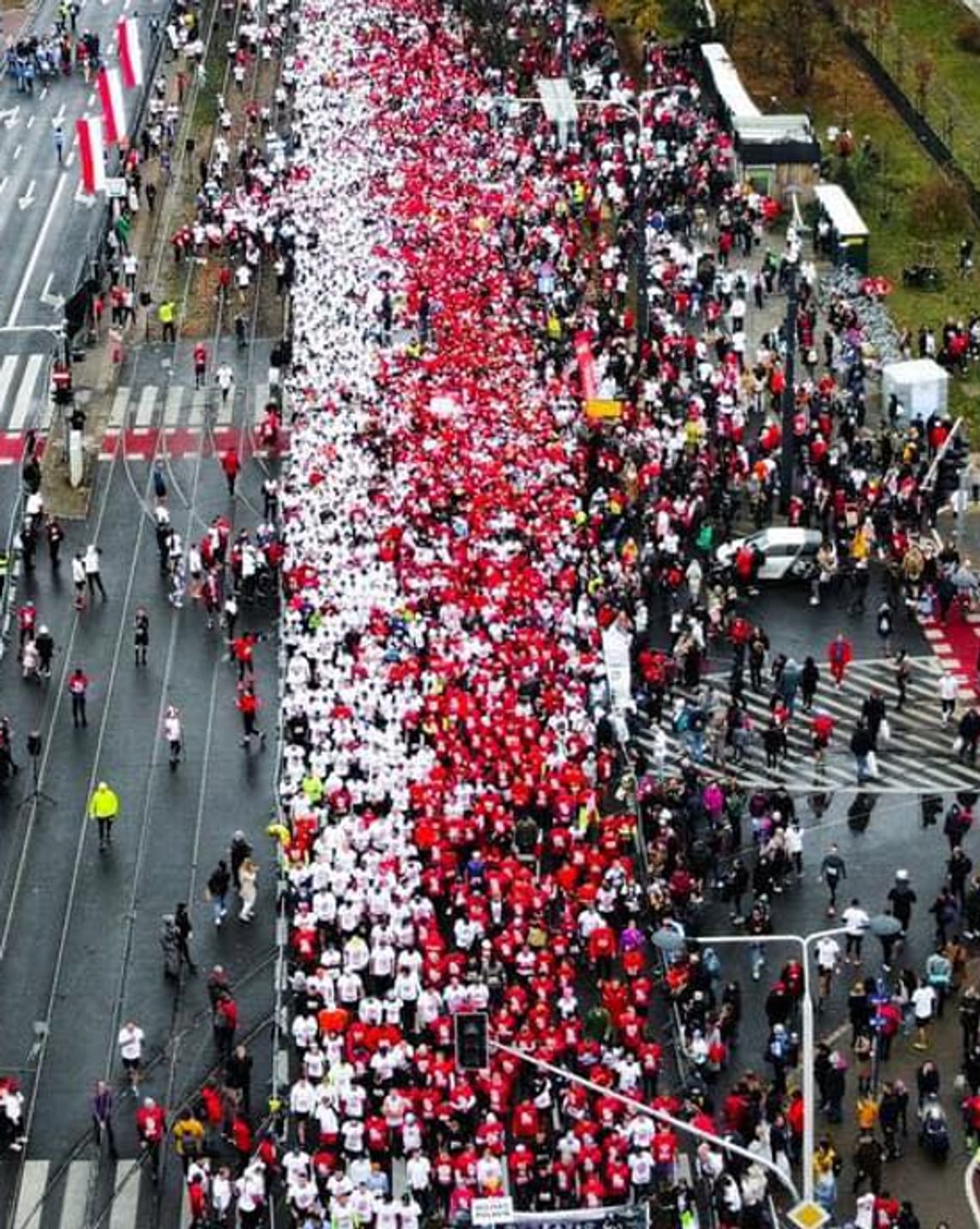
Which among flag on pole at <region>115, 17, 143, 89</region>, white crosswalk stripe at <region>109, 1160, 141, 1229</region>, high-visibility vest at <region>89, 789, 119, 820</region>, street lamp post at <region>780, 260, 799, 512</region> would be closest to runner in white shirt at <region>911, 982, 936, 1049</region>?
white crosswalk stripe at <region>109, 1160, 141, 1229</region>

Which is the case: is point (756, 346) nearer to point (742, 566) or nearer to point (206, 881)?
point (742, 566)

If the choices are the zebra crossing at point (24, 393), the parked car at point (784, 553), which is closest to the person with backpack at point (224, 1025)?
the parked car at point (784, 553)

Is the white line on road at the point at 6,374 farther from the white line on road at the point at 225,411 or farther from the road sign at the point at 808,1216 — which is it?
the road sign at the point at 808,1216

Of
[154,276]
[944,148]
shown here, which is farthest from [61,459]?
[944,148]

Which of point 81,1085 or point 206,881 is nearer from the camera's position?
point 81,1085

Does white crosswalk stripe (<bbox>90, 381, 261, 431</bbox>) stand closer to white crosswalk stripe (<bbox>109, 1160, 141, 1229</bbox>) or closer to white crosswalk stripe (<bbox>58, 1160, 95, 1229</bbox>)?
white crosswalk stripe (<bbox>58, 1160, 95, 1229</bbox>)

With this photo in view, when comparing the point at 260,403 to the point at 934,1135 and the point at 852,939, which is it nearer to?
the point at 852,939
